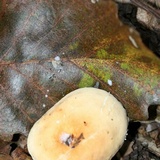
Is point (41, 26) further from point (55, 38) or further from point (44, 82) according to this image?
point (44, 82)

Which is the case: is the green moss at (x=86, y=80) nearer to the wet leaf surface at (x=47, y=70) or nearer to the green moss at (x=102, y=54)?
the wet leaf surface at (x=47, y=70)

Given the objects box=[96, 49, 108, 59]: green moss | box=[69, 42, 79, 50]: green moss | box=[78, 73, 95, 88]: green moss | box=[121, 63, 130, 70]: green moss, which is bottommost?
box=[121, 63, 130, 70]: green moss

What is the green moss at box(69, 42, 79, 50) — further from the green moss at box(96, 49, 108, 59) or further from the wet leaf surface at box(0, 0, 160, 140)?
the green moss at box(96, 49, 108, 59)

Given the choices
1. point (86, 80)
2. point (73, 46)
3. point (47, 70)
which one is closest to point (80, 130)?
point (86, 80)

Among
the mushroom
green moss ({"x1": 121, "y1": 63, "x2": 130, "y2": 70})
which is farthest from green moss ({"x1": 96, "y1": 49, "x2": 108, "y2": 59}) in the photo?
the mushroom

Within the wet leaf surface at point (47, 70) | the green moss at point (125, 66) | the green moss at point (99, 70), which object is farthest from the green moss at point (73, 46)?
the green moss at point (125, 66)
